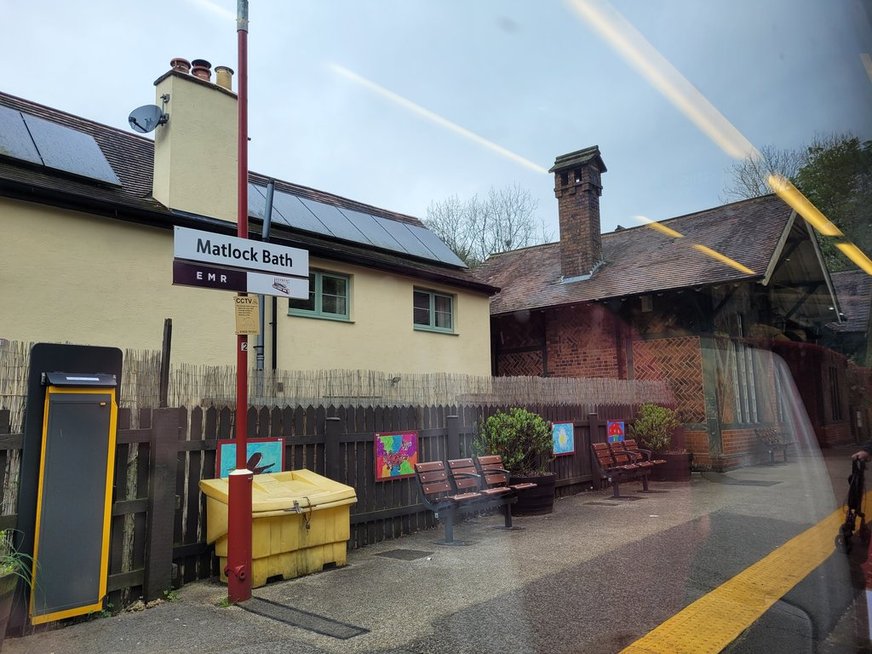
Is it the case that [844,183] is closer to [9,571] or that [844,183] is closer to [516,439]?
[9,571]

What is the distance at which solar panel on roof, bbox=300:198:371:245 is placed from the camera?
44.9 ft

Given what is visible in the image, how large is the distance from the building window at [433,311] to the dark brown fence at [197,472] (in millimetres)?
5686

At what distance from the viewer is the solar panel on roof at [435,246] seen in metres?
16.1

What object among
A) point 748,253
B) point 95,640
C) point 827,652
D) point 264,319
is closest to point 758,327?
point 748,253

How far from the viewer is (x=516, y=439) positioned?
30.6 feet

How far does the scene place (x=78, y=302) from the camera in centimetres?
884

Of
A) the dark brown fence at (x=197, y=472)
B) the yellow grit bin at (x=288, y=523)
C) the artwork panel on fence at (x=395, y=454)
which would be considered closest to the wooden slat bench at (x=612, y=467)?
the dark brown fence at (x=197, y=472)

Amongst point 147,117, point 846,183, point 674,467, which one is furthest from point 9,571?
point 674,467

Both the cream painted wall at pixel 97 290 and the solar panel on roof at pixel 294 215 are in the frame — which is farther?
the solar panel on roof at pixel 294 215

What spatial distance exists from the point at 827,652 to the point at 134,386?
18.9 ft

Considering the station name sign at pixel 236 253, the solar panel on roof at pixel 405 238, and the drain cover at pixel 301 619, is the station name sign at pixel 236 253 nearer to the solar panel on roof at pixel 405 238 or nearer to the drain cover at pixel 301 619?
the drain cover at pixel 301 619

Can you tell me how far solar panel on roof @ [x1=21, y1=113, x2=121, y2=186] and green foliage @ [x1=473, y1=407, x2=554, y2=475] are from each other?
7273 mm

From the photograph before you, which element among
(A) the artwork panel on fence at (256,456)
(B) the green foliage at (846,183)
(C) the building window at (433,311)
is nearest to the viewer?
(B) the green foliage at (846,183)

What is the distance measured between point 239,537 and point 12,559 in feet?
5.26
